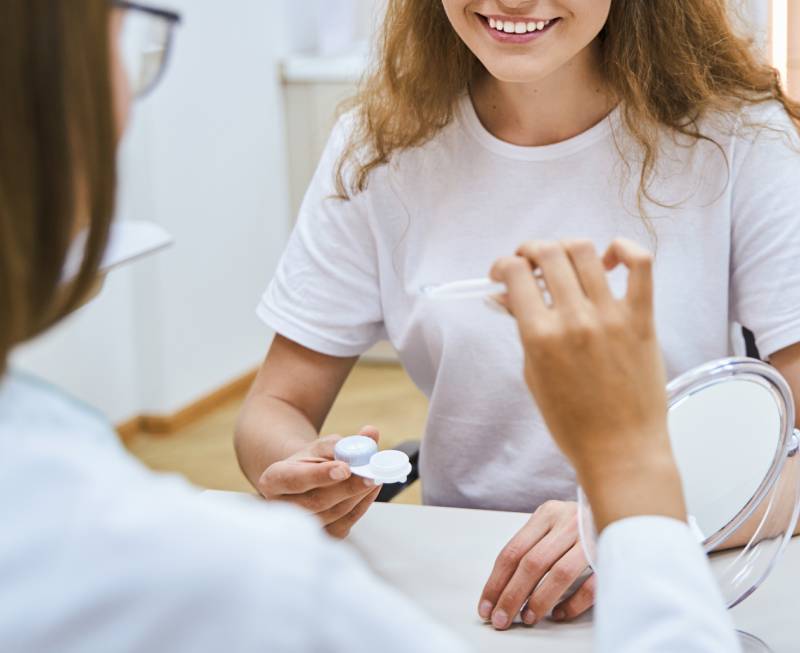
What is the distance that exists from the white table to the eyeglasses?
0.53 metres

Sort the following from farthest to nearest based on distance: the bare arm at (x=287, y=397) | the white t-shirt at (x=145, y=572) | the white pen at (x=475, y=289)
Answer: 1. the bare arm at (x=287, y=397)
2. the white pen at (x=475, y=289)
3. the white t-shirt at (x=145, y=572)

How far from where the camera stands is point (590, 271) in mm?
705

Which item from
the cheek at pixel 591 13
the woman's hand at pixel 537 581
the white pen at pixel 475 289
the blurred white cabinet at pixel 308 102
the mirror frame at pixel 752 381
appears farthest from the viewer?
the blurred white cabinet at pixel 308 102

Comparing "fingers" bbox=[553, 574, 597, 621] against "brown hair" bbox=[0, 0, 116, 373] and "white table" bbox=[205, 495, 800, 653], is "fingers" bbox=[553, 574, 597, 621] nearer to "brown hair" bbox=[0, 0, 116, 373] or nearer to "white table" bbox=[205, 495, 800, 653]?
"white table" bbox=[205, 495, 800, 653]

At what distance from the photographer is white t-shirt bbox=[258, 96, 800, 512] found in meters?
1.25

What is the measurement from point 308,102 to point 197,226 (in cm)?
57

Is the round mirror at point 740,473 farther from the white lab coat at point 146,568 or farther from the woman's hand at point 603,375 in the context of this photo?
the white lab coat at point 146,568

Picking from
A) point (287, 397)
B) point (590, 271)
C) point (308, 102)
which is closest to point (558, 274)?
point (590, 271)

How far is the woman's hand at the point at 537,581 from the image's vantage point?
0.98 metres

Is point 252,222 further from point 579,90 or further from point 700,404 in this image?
point 700,404

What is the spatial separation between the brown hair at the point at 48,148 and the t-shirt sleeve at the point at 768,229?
85 centimetres

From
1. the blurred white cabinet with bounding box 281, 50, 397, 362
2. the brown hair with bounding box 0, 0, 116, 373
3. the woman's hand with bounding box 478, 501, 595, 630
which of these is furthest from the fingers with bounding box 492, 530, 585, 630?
the blurred white cabinet with bounding box 281, 50, 397, 362

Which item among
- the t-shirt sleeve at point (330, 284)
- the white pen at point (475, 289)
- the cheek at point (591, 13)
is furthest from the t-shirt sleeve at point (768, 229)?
the white pen at point (475, 289)

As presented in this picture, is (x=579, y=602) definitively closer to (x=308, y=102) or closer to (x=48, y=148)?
(x=48, y=148)
